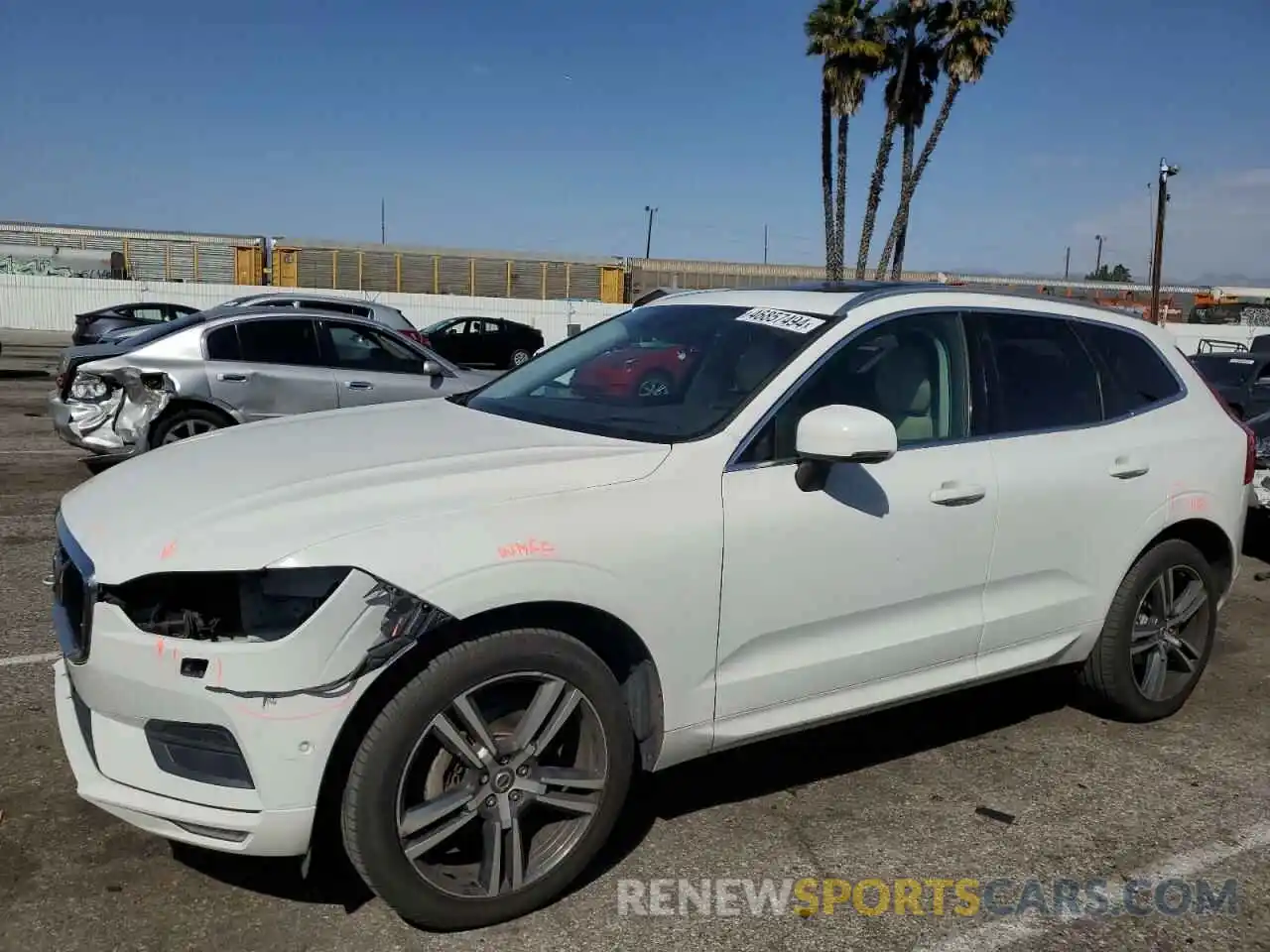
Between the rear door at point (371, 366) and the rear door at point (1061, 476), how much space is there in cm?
613

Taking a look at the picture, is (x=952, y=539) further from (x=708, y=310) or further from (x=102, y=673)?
(x=102, y=673)

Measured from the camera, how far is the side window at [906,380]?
3535mm

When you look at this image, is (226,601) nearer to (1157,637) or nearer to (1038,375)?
(1038,375)

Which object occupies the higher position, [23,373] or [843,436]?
[843,436]

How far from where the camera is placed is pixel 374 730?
2.63 meters

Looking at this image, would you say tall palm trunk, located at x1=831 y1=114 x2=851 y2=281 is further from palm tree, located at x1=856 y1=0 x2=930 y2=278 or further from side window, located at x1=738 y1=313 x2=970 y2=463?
side window, located at x1=738 y1=313 x2=970 y2=463

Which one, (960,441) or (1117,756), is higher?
(960,441)

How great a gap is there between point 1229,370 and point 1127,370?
951 cm

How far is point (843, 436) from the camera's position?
3.11 metres

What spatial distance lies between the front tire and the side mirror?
87 cm

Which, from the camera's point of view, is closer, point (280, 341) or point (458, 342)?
point (280, 341)

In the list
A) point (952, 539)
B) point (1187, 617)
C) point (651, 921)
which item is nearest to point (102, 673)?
point (651, 921)

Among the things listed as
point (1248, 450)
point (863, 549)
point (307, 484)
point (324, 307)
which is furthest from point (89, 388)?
point (324, 307)

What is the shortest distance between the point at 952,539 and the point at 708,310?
4.02 feet
